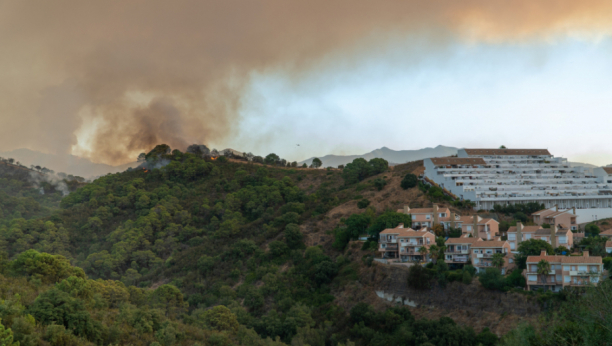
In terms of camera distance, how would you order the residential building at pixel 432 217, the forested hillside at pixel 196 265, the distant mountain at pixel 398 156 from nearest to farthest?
1. the forested hillside at pixel 196 265
2. the residential building at pixel 432 217
3. the distant mountain at pixel 398 156

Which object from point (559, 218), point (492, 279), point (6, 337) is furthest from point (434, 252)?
point (6, 337)

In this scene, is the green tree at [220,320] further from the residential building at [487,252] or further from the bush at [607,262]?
the bush at [607,262]

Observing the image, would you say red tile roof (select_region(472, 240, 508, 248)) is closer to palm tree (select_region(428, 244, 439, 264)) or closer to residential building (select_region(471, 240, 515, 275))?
residential building (select_region(471, 240, 515, 275))

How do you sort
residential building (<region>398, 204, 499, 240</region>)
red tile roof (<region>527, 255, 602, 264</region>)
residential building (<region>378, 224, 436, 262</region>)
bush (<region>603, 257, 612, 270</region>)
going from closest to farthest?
red tile roof (<region>527, 255, 602, 264</region>) < bush (<region>603, 257, 612, 270</region>) < residential building (<region>378, 224, 436, 262</region>) < residential building (<region>398, 204, 499, 240</region>)

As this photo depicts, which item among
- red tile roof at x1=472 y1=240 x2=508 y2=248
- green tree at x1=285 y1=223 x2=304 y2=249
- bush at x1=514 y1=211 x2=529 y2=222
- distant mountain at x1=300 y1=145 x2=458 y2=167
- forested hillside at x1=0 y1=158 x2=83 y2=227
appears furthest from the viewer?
distant mountain at x1=300 y1=145 x2=458 y2=167

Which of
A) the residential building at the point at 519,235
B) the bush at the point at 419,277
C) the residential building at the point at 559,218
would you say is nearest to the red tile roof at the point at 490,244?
the residential building at the point at 519,235

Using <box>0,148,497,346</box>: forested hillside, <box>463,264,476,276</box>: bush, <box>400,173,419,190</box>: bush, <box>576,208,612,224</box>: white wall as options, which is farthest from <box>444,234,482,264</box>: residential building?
<box>400,173,419,190</box>: bush

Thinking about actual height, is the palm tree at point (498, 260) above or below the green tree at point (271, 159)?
below
